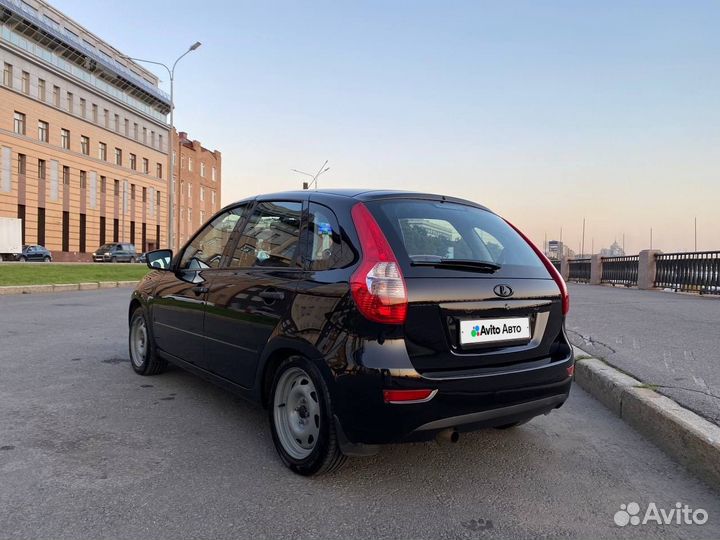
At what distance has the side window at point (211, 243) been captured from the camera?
408 cm

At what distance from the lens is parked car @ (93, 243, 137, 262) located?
4594 centimetres

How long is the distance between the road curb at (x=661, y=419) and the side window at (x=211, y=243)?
10.4 feet

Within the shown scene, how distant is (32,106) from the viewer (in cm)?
4275

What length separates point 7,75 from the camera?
133ft

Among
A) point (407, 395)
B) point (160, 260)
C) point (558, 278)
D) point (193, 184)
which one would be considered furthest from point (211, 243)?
point (193, 184)

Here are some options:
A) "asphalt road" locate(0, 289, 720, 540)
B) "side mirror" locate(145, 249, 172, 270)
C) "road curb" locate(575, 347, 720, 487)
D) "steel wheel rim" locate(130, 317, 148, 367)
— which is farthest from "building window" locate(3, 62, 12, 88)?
"road curb" locate(575, 347, 720, 487)

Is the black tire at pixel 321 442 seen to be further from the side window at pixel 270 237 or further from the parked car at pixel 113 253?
the parked car at pixel 113 253

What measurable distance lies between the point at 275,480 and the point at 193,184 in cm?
6518

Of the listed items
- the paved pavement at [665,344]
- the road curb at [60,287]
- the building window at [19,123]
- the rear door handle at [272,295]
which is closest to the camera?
the rear door handle at [272,295]

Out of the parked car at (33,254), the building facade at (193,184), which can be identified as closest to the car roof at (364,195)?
the parked car at (33,254)

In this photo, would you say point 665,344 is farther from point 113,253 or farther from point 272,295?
point 113,253

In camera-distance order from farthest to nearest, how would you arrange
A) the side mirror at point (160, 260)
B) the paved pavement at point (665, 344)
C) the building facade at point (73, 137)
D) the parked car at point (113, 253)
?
the parked car at point (113, 253), the building facade at point (73, 137), the side mirror at point (160, 260), the paved pavement at point (665, 344)

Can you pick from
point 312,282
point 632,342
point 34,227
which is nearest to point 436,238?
point 312,282

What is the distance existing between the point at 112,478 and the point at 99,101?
181ft
